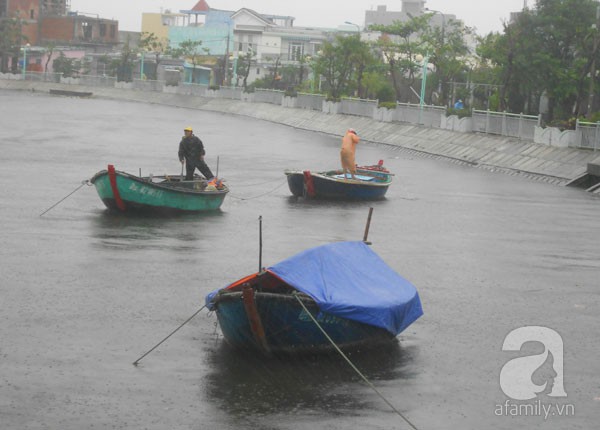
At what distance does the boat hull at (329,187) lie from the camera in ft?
111

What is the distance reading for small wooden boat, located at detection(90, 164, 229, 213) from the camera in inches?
1071

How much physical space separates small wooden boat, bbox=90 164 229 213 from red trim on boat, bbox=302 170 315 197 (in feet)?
16.3

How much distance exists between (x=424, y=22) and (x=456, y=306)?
235 ft

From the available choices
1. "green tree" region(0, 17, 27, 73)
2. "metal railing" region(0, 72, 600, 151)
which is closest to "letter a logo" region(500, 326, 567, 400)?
"metal railing" region(0, 72, 600, 151)

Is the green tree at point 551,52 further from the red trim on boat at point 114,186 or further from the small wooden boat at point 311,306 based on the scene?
the small wooden boat at point 311,306

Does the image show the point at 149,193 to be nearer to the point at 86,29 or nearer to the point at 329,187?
the point at 329,187

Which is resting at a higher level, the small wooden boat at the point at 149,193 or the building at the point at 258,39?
the building at the point at 258,39

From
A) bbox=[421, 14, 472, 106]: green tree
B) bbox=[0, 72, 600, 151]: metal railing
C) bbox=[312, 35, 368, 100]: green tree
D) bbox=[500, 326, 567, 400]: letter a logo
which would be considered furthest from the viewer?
bbox=[312, 35, 368, 100]: green tree

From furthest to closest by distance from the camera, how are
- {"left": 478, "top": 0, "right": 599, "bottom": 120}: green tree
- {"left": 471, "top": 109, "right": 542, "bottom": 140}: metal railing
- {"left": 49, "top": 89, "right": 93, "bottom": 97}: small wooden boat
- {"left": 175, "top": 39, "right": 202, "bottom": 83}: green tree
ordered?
{"left": 175, "top": 39, "right": 202, "bottom": 83}: green tree → {"left": 49, "top": 89, "right": 93, "bottom": 97}: small wooden boat → {"left": 478, "top": 0, "right": 599, "bottom": 120}: green tree → {"left": 471, "top": 109, "right": 542, "bottom": 140}: metal railing

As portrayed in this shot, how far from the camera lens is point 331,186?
111 ft

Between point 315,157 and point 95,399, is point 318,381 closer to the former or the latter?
point 95,399
